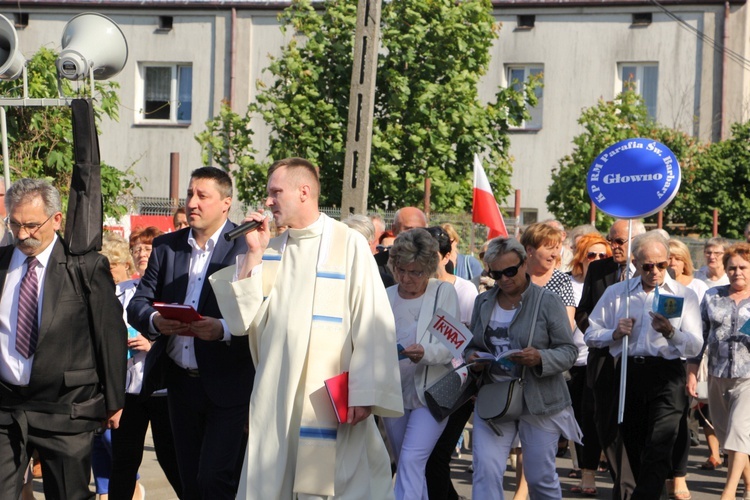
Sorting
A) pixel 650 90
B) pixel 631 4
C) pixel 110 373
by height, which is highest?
pixel 631 4

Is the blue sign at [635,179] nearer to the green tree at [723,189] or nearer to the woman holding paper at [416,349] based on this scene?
the woman holding paper at [416,349]

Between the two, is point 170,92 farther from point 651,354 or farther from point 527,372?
point 527,372

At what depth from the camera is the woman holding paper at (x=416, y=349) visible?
7625 millimetres

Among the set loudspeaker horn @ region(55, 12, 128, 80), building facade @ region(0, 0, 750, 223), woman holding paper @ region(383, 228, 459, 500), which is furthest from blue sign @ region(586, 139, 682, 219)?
building facade @ region(0, 0, 750, 223)

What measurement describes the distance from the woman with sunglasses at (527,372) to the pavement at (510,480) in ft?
7.94

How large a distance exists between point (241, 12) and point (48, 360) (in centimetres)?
2540

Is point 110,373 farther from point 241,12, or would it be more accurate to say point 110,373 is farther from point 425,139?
point 241,12

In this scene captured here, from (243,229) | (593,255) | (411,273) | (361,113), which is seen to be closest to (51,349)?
(243,229)

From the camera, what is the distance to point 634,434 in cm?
855

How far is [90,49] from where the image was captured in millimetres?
7883

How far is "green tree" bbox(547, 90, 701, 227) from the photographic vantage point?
26.2 metres

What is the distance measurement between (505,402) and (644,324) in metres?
1.44

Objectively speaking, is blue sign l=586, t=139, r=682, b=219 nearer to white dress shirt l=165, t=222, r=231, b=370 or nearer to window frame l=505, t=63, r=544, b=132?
white dress shirt l=165, t=222, r=231, b=370

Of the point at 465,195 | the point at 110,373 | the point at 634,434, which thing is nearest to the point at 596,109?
the point at 465,195
